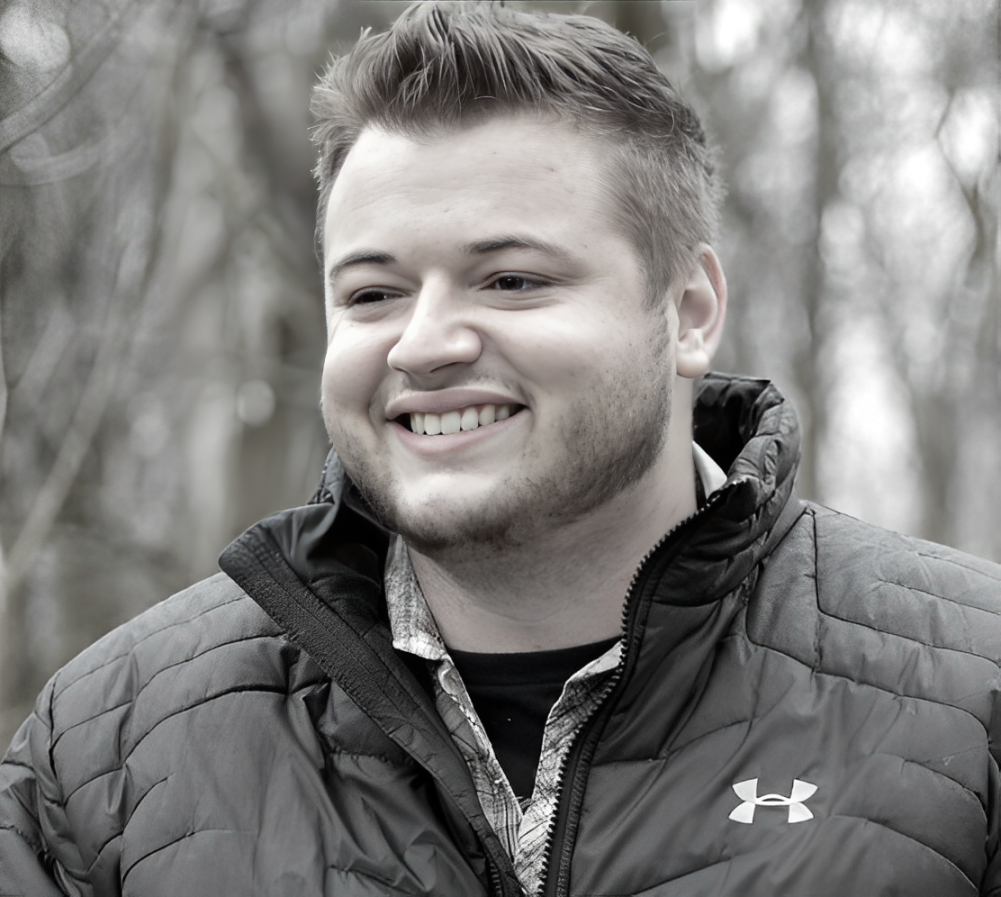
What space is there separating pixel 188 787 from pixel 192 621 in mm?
414

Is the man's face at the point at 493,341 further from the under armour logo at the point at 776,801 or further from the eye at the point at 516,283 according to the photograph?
the under armour logo at the point at 776,801

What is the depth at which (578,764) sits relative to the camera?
2.02 m

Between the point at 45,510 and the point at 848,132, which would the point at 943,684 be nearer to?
the point at 45,510

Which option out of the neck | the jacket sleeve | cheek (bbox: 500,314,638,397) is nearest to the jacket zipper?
the neck

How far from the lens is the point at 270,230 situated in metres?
7.35

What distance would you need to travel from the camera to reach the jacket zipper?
1.95m

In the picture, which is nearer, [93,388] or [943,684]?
[943,684]

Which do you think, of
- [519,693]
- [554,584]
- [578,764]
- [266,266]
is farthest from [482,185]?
[266,266]

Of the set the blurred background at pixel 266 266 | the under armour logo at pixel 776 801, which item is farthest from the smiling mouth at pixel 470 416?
the blurred background at pixel 266 266

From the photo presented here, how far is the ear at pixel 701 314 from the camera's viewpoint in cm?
249

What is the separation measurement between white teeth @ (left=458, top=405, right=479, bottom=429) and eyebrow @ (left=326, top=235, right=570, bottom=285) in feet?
0.99

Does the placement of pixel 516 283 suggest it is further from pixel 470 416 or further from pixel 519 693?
pixel 519 693

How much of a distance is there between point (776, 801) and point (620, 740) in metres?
0.28

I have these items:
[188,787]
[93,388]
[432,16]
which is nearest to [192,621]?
[188,787]
